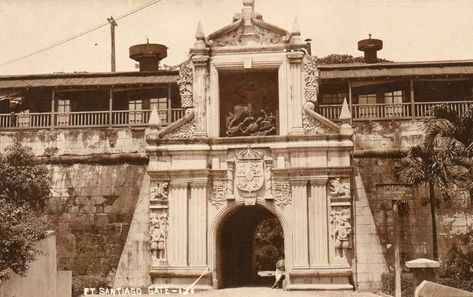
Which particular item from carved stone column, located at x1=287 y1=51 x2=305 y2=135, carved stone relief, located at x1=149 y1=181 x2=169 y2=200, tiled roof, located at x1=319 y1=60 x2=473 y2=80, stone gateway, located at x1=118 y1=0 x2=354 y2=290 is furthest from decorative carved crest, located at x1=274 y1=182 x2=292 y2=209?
tiled roof, located at x1=319 y1=60 x2=473 y2=80

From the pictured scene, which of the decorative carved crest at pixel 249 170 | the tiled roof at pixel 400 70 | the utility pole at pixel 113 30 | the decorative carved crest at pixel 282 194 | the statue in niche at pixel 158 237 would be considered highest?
the utility pole at pixel 113 30

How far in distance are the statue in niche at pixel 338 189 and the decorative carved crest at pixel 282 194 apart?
145 cm

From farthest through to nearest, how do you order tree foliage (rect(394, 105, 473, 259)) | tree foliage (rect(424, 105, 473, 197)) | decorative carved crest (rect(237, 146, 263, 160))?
1. decorative carved crest (rect(237, 146, 263, 160))
2. tree foliage (rect(394, 105, 473, 259))
3. tree foliage (rect(424, 105, 473, 197))

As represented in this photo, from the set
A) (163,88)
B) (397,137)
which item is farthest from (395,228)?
(163,88)

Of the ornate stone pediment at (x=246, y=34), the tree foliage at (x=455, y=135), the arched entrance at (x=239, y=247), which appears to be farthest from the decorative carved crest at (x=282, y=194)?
the tree foliage at (x=455, y=135)

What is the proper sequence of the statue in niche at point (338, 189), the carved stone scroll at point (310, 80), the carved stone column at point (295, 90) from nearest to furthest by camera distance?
the statue in niche at point (338, 189), the carved stone column at point (295, 90), the carved stone scroll at point (310, 80)

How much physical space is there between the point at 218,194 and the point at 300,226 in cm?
308

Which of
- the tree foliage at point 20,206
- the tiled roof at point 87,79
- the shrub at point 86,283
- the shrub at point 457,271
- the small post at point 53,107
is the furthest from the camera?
the tiled roof at point 87,79

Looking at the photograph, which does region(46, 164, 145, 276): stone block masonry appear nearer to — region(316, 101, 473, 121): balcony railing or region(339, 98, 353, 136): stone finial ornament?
region(339, 98, 353, 136): stone finial ornament

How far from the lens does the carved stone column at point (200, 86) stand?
2633cm

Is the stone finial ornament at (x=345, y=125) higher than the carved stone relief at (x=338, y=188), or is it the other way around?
the stone finial ornament at (x=345, y=125)

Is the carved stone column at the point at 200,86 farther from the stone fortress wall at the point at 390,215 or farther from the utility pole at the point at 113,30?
the utility pole at the point at 113,30

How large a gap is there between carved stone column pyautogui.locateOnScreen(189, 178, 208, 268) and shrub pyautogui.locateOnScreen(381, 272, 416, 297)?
6216 mm

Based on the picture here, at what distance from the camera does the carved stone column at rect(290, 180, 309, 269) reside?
24859mm
